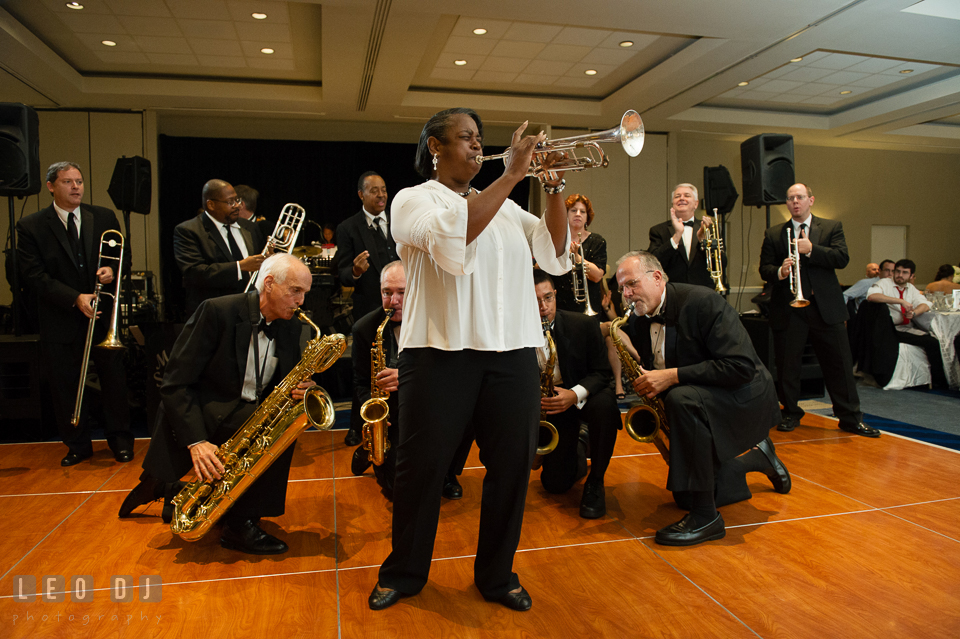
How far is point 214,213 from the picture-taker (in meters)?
3.82

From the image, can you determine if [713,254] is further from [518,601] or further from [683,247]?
[518,601]

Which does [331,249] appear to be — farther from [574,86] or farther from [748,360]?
[748,360]

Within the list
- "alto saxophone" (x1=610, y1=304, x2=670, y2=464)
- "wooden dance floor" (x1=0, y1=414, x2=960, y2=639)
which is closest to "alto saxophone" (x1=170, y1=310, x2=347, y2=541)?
"wooden dance floor" (x1=0, y1=414, x2=960, y2=639)

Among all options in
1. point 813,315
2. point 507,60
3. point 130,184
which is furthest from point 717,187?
point 130,184

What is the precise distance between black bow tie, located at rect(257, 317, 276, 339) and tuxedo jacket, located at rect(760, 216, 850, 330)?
332 centimetres

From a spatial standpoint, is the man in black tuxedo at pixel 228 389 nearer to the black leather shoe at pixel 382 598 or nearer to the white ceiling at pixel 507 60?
the black leather shoe at pixel 382 598

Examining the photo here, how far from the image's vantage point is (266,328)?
2.56 meters

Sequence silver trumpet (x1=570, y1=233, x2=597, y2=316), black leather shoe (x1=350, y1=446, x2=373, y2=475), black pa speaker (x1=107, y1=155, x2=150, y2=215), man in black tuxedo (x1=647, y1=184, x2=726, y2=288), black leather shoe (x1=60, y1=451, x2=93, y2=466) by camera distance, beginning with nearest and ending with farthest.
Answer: black leather shoe (x1=350, y1=446, x2=373, y2=475) → black leather shoe (x1=60, y1=451, x2=93, y2=466) → silver trumpet (x1=570, y1=233, x2=597, y2=316) → man in black tuxedo (x1=647, y1=184, x2=726, y2=288) → black pa speaker (x1=107, y1=155, x2=150, y2=215)

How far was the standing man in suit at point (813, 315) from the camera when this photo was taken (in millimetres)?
4117

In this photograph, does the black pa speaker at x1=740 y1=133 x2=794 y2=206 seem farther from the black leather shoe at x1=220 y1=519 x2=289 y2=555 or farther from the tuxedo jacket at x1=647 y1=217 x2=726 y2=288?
the black leather shoe at x1=220 y1=519 x2=289 y2=555

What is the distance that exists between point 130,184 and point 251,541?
3.49m

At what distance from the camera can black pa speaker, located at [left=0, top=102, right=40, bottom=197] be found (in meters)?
3.76

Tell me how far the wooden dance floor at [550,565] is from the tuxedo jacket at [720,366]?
0.43 m

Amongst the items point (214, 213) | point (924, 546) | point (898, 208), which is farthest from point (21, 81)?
point (898, 208)
